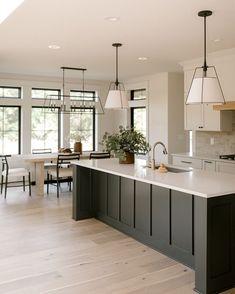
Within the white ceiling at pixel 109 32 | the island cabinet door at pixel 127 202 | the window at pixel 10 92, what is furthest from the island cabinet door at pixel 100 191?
the window at pixel 10 92

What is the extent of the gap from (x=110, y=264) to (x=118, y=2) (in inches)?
106

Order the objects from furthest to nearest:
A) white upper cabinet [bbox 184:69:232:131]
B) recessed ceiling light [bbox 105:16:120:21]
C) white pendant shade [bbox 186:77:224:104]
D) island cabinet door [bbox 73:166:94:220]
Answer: white upper cabinet [bbox 184:69:232:131]
island cabinet door [bbox 73:166:94:220]
recessed ceiling light [bbox 105:16:120:21]
white pendant shade [bbox 186:77:224:104]

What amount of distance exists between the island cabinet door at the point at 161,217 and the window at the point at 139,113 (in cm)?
486

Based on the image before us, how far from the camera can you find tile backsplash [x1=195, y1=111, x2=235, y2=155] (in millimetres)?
6242

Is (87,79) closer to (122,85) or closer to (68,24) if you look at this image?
(122,85)

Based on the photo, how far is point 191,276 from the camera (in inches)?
128

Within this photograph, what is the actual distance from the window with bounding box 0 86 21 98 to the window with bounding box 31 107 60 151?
0.52m

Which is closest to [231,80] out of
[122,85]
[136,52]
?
[136,52]

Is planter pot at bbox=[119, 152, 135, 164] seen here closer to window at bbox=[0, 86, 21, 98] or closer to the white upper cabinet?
the white upper cabinet

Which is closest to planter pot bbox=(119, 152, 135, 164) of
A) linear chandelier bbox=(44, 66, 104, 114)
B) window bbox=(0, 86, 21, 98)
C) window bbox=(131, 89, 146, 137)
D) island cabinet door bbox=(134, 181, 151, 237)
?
island cabinet door bbox=(134, 181, 151, 237)

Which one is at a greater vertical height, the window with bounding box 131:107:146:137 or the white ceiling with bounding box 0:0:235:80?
the white ceiling with bounding box 0:0:235:80

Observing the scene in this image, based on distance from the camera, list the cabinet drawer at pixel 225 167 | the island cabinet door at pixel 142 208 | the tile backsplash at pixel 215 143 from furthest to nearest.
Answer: the tile backsplash at pixel 215 143, the cabinet drawer at pixel 225 167, the island cabinet door at pixel 142 208

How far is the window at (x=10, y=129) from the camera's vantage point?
26.2 ft

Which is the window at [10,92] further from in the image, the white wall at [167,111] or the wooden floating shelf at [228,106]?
the wooden floating shelf at [228,106]
